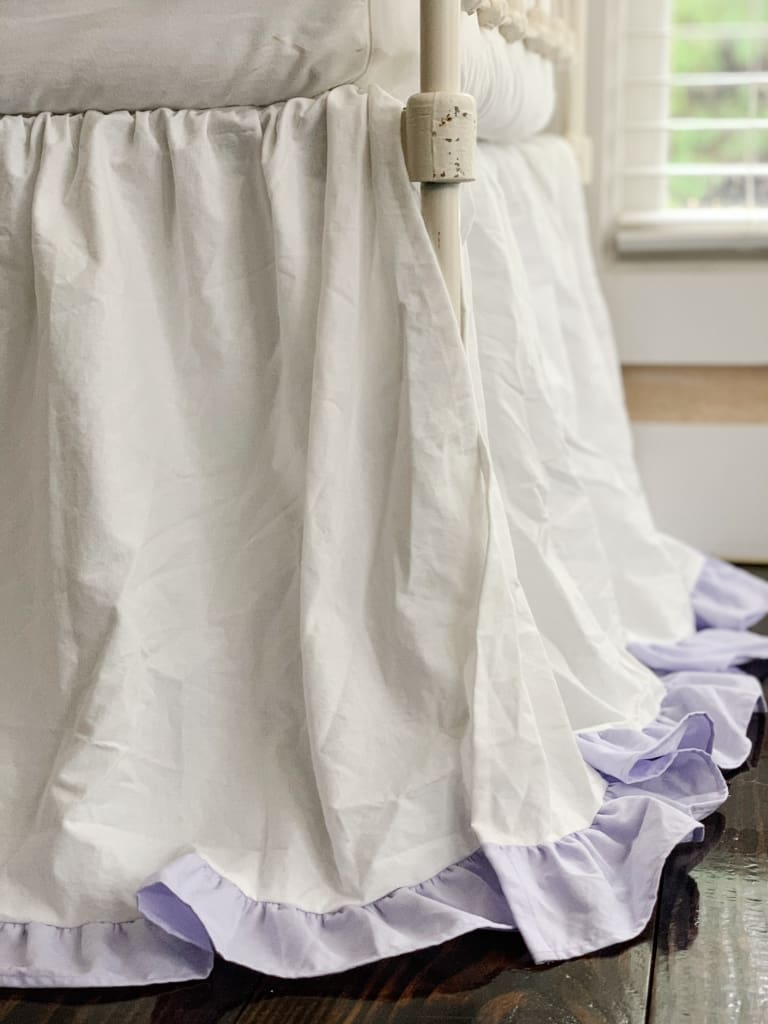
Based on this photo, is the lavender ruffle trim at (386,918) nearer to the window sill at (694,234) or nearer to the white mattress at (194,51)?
the white mattress at (194,51)

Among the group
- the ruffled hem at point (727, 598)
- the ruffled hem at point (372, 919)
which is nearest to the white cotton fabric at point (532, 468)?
the ruffled hem at point (372, 919)

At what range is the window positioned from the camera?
165 centimetres

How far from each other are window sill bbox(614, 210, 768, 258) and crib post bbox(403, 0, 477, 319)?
0.91 meters

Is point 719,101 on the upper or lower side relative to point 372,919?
upper

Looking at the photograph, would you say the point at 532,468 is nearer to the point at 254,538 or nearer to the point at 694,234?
the point at 254,538

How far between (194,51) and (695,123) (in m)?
1.01

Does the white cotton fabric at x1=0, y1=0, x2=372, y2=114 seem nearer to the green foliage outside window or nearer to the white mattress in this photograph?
the white mattress

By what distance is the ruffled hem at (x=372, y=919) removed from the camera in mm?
790

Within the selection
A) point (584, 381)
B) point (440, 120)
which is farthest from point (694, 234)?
point (440, 120)

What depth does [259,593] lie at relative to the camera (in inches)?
35.0

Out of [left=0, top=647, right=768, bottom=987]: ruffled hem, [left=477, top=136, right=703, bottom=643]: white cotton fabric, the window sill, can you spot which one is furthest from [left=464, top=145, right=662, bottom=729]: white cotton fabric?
the window sill

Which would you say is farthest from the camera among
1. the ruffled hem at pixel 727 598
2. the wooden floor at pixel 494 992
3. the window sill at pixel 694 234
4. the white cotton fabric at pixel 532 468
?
the window sill at pixel 694 234

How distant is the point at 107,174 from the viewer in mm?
866

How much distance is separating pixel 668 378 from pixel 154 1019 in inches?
47.7
